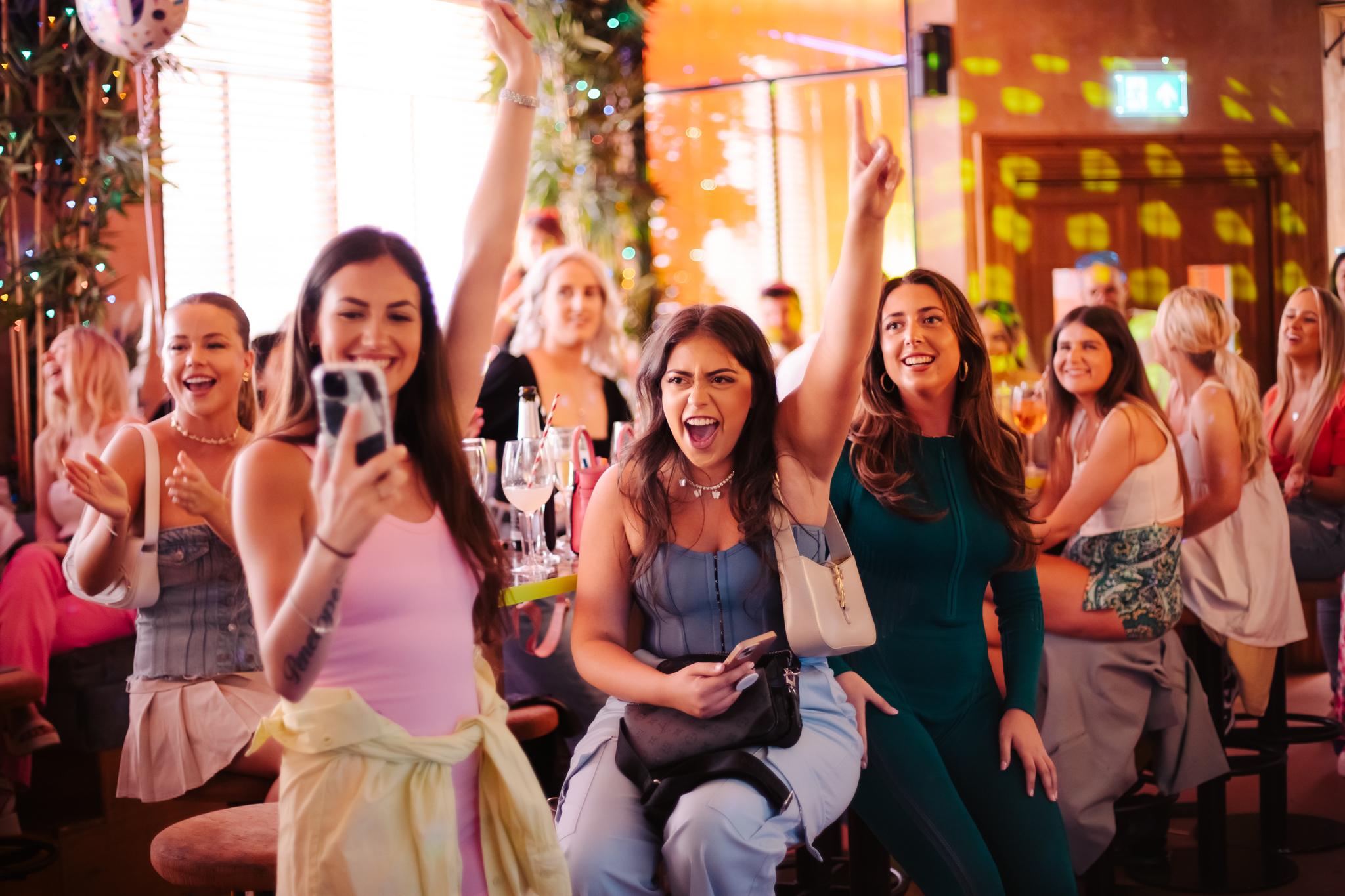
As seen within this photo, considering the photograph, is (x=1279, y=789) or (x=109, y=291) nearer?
(x=1279, y=789)

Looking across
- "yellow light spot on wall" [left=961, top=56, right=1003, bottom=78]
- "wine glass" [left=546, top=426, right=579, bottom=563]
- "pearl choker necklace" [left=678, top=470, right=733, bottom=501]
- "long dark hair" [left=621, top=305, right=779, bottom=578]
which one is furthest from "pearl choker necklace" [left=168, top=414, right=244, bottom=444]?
"yellow light spot on wall" [left=961, top=56, right=1003, bottom=78]

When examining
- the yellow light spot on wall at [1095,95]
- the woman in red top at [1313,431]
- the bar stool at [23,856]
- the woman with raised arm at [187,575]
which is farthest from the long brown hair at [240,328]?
the yellow light spot on wall at [1095,95]

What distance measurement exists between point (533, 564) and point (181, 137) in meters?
3.85

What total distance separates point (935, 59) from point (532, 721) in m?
5.06

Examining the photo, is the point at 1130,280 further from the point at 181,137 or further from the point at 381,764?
the point at 381,764

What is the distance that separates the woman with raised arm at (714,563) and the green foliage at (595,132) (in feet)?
15.0

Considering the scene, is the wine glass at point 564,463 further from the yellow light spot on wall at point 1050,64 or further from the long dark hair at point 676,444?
the yellow light spot on wall at point 1050,64

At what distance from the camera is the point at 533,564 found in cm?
273

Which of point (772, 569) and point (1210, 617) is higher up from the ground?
point (772, 569)

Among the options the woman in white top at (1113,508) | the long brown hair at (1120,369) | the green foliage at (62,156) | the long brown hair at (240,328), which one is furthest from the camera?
the green foliage at (62,156)

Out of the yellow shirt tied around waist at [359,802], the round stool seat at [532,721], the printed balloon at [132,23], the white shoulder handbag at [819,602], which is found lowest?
the round stool seat at [532,721]

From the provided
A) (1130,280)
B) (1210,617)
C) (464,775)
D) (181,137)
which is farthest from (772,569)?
(1130,280)

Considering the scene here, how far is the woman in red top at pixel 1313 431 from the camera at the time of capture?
4.03 metres

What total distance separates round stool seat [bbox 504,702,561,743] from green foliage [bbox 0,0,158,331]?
315 centimetres
